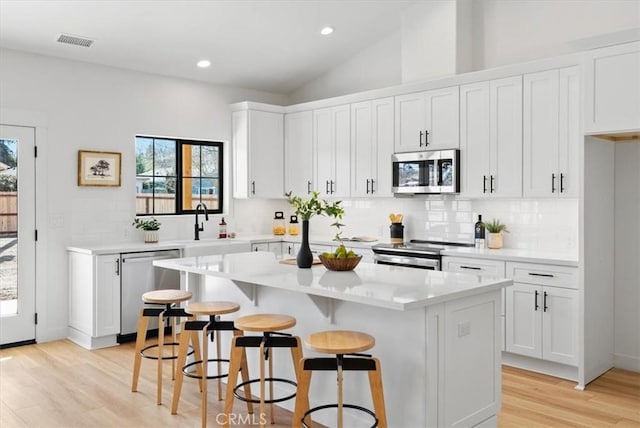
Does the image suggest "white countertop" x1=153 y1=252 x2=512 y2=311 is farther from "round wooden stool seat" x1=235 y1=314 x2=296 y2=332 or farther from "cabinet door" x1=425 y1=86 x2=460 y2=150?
"cabinet door" x1=425 y1=86 x2=460 y2=150

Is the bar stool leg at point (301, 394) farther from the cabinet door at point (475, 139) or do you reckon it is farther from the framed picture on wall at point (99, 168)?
the framed picture on wall at point (99, 168)

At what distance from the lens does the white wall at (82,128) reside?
5316 millimetres

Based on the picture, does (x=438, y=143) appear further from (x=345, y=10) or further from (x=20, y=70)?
(x=20, y=70)

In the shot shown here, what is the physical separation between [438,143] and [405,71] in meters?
0.93

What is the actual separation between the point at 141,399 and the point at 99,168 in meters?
2.76

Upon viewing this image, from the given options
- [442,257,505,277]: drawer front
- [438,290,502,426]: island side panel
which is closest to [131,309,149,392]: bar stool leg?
[438,290,502,426]: island side panel

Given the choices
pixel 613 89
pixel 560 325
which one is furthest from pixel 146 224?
pixel 613 89

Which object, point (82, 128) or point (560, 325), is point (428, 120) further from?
point (82, 128)

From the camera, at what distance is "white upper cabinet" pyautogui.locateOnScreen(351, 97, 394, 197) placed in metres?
5.84

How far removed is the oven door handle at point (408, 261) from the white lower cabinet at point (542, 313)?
71 centimetres

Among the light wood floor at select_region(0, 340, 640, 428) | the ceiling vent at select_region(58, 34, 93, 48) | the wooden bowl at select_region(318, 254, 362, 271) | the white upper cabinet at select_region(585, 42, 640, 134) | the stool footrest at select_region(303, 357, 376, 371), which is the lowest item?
the light wood floor at select_region(0, 340, 640, 428)

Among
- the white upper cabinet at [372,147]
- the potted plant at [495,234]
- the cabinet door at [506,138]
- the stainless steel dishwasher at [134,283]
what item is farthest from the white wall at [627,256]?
the stainless steel dishwasher at [134,283]

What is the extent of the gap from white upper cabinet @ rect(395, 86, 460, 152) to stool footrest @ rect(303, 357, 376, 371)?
10.1ft

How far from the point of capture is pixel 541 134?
4.64 meters
